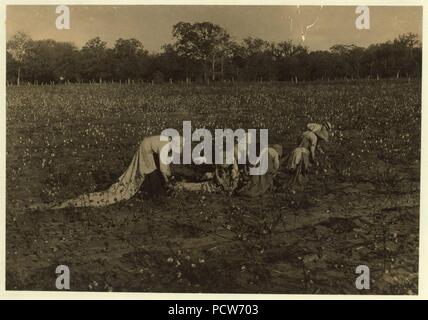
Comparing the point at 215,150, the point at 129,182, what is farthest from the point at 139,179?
the point at 215,150

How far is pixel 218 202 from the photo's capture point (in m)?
6.54

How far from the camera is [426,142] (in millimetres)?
6504

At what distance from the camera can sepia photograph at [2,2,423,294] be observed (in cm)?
643

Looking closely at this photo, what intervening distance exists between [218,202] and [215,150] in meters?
0.59

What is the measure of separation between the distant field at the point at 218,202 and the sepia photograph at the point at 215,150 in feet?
0.05

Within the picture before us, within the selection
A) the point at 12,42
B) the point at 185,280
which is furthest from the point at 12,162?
the point at 185,280

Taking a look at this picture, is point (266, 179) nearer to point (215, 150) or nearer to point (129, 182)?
point (215, 150)

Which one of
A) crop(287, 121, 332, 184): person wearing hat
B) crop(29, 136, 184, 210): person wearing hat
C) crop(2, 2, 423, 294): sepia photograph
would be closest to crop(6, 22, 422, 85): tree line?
crop(2, 2, 423, 294): sepia photograph

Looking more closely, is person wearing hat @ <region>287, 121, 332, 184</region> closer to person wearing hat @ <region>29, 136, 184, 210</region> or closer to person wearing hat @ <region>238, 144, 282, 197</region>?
person wearing hat @ <region>238, 144, 282, 197</region>

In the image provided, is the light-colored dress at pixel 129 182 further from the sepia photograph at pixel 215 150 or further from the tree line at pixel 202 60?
the tree line at pixel 202 60

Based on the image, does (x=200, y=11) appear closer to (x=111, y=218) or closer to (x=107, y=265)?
(x=111, y=218)

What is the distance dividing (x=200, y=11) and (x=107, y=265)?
3.04 meters

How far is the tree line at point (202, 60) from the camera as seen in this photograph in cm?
656

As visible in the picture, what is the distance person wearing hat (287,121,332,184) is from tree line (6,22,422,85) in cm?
62
